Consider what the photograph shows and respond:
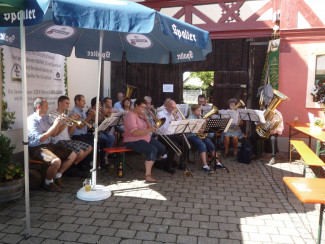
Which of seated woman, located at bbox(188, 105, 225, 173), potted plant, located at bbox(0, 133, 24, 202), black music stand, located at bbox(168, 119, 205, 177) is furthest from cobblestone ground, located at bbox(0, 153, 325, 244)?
black music stand, located at bbox(168, 119, 205, 177)

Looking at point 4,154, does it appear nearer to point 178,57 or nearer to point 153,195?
point 153,195

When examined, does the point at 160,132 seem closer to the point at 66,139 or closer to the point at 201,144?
the point at 201,144

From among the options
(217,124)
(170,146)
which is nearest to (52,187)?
(170,146)

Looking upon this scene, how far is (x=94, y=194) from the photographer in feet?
14.8

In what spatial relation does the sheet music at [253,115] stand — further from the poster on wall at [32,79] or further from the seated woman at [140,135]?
the poster on wall at [32,79]

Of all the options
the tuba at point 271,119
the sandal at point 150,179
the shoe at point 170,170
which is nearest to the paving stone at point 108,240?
the sandal at point 150,179

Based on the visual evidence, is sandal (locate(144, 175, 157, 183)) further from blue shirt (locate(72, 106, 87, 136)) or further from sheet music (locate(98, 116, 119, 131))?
blue shirt (locate(72, 106, 87, 136))

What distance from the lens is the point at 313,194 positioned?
2.83 m

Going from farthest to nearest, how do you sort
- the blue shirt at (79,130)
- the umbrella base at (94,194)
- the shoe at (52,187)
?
the blue shirt at (79,130) < the shoe at (52,187) < the umbrella base at (94,194)

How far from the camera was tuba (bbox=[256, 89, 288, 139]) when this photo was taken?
7.06 metres

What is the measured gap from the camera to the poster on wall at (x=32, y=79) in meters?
5.05

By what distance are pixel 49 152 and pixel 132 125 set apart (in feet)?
5.05

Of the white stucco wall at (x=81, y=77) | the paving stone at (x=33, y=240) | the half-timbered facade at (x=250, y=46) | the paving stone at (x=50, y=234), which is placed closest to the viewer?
the paving stone at (x=33, y=240)

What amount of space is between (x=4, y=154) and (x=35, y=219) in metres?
1.10
